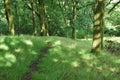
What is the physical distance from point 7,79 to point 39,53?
4.71 m

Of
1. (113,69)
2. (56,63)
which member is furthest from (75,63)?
(113,69)

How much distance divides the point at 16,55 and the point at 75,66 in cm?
349

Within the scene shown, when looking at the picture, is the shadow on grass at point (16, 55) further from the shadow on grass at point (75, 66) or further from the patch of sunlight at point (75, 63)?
the patch of sunlight at point (75, 63)

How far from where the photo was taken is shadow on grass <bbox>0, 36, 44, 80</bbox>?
1147cm

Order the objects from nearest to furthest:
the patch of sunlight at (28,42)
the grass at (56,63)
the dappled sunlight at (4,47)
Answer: the grass at (56,63) → the dappled sunlight at (4,47) → the patch of sunlight at (28,42)

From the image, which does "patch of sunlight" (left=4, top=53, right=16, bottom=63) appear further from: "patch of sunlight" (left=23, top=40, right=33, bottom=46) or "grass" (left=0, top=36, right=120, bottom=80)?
"patch of sunlight" (left=23, top=40, right=33, bottom=46)

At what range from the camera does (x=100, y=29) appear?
14.8 metres

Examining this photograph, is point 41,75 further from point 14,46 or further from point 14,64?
point 14,46

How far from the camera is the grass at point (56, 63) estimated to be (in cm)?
1124

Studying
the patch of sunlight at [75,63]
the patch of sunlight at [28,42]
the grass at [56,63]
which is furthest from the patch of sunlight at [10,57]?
the patch of sunlight at [75,63]

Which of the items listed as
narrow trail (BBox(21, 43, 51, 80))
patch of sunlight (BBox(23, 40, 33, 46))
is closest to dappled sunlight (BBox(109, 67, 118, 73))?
narrow trail (BBox(21, 43, 51, 80))

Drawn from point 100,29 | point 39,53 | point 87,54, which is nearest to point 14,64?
point 39,53

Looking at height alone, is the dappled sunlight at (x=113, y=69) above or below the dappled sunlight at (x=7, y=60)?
below

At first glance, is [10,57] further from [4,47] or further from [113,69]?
[113,69]
